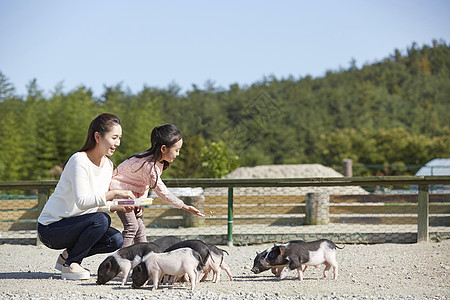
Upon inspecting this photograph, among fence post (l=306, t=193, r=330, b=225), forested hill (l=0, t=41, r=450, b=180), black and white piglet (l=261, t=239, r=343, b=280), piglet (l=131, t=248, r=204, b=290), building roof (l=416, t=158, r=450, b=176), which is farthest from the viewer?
forested hill (l=0, t=41, r=450, b=180)

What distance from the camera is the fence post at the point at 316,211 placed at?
31.9 feet

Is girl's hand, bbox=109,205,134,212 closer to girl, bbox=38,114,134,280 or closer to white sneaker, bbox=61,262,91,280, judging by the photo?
girl, bbox=38,114,134,280

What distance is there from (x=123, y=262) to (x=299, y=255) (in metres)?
1.42

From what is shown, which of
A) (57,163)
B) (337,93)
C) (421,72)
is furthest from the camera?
(421,72)

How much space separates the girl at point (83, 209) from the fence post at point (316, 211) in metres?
5.73

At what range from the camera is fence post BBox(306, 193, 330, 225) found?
31.9 feet

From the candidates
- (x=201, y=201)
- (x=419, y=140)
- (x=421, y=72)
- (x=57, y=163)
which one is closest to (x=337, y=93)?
(x=421, y=72)

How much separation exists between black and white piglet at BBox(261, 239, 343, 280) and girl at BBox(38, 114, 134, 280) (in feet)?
4.05

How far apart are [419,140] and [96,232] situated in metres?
31.2

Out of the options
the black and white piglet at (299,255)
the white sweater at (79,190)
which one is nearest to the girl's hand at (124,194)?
the white sweater at (79,190)

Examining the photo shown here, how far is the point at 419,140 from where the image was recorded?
32969mm

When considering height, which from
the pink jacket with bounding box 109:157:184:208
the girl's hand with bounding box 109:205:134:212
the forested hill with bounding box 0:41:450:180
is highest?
the forested hill with bounding box 0:41:450:180

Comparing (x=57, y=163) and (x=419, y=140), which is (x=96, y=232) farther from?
(x=419, y=140)

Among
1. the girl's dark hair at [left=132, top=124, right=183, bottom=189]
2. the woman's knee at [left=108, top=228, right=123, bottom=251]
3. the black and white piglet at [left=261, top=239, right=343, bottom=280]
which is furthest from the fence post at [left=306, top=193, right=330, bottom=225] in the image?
the woman's knee at [left=108, top=228, right=123, bottom=251]
